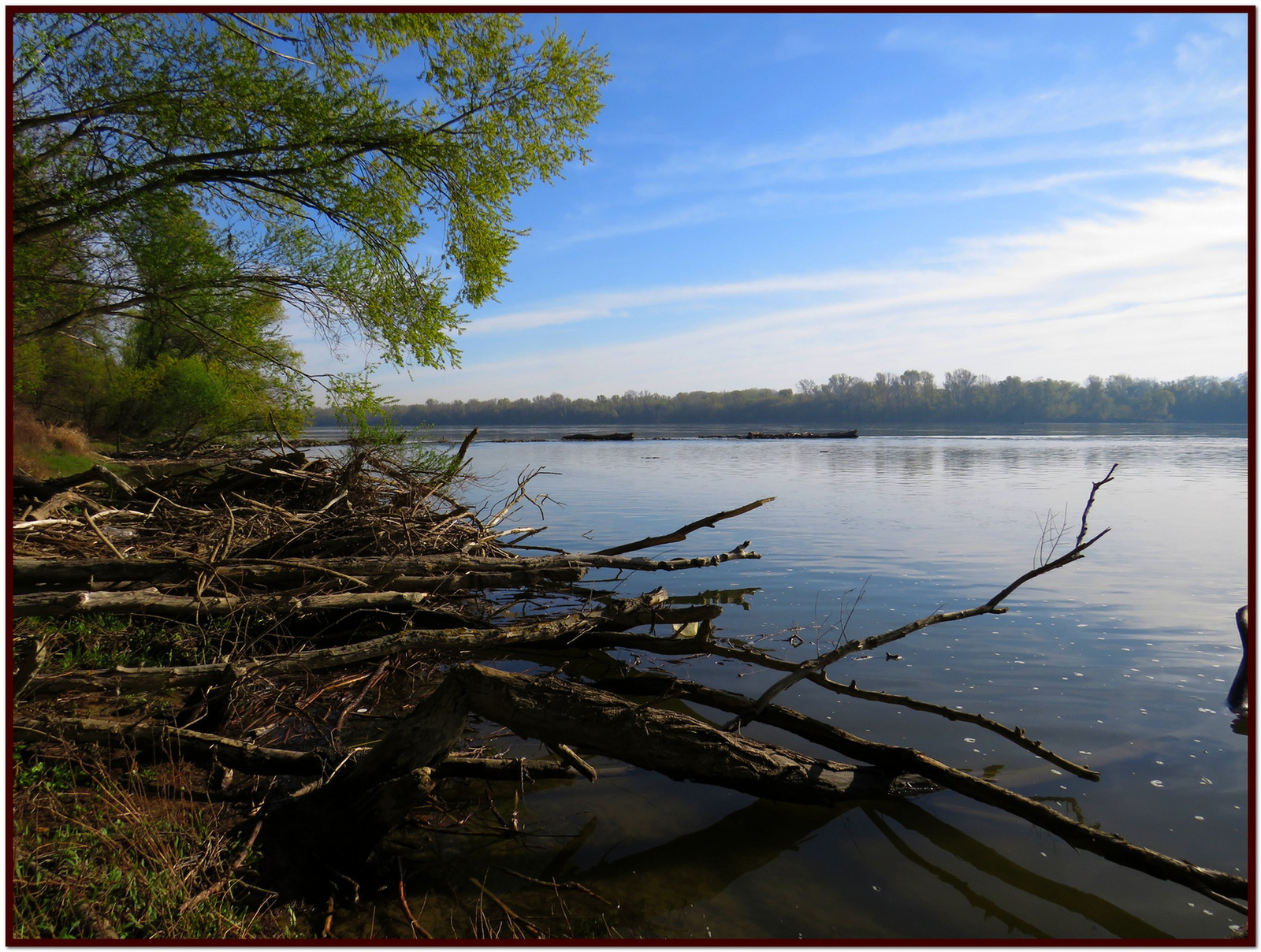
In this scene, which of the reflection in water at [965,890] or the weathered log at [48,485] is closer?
the reflection in water at [965,890]

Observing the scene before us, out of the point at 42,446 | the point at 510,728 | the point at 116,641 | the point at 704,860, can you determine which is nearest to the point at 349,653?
the point at 510,728

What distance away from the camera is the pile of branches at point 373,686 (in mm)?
Result: 4062

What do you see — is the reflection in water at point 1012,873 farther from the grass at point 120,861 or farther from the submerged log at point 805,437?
the submerged log at point 805,437

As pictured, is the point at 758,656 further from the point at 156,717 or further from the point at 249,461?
the point at 249,461

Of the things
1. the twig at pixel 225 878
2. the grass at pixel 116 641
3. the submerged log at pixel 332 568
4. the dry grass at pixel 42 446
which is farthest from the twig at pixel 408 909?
the dry grass at pixel 42 446

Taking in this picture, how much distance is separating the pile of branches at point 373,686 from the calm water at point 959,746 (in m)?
0.37

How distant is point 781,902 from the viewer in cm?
393

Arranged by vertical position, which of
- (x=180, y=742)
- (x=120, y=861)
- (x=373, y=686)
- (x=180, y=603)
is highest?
(x=180, y=603)

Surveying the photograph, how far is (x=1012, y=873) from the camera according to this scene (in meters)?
4.19

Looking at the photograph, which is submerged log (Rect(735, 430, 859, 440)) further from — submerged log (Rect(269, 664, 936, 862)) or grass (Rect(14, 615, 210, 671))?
submerged log (Rect(269, 664, 936, 862))

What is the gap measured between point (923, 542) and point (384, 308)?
11288mm

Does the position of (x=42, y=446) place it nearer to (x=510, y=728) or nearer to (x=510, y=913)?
(x=510, y=728)

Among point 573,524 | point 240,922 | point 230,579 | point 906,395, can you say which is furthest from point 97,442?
point 906,395

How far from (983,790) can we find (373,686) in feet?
15.8
